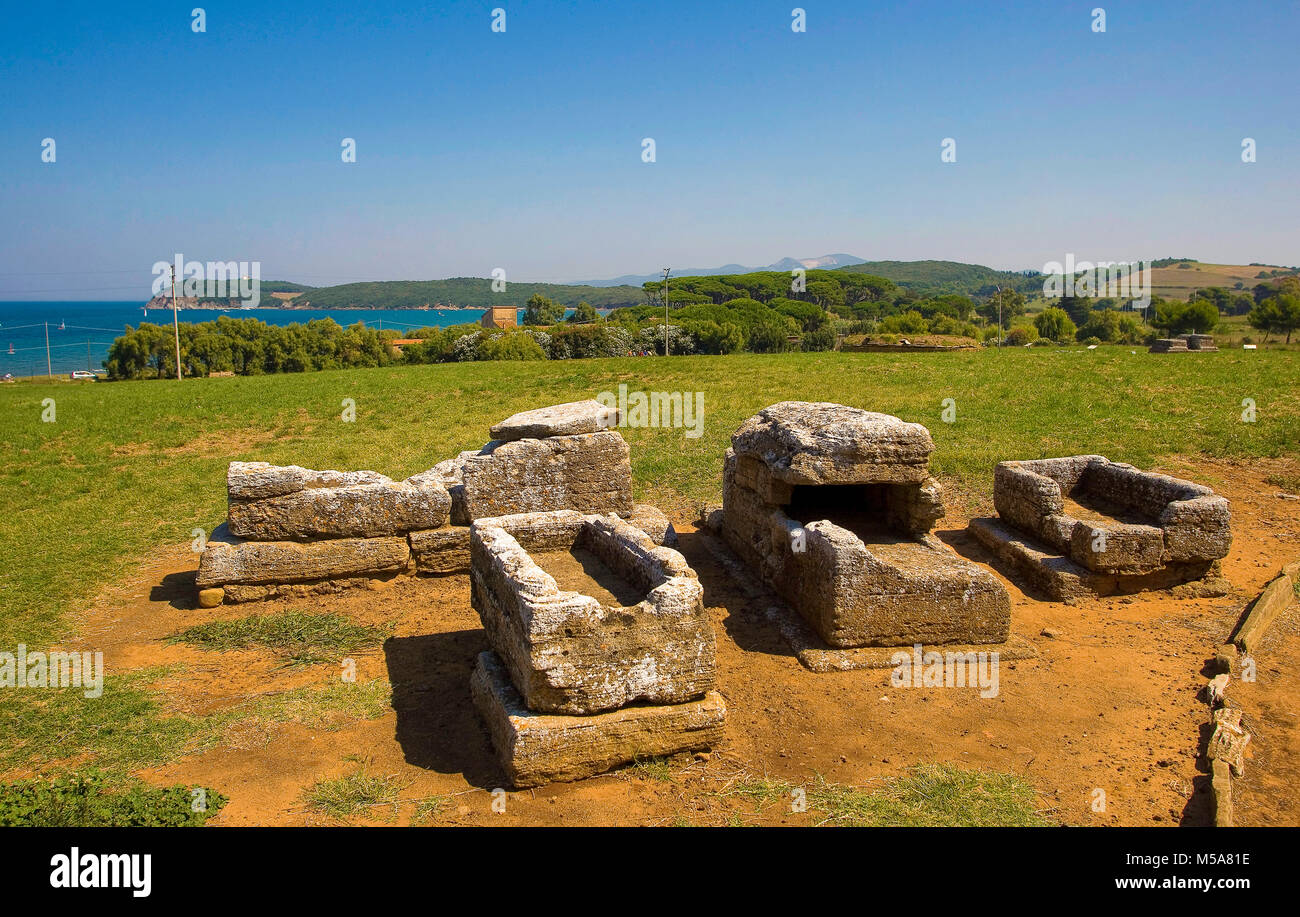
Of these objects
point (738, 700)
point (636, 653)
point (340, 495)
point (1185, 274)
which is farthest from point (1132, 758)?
point (1185, 274)

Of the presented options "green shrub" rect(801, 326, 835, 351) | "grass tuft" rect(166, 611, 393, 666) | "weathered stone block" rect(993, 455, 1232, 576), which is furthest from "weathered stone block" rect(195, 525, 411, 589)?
"green shrub" rect(801, 326, 835, 351)

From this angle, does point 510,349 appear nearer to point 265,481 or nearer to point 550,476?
point 550,476

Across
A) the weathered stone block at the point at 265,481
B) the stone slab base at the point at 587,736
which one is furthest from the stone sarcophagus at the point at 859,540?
the weathered stone block at the point at 265,481

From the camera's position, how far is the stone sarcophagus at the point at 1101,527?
29.1 ft

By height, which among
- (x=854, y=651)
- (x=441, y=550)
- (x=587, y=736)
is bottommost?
(x=854, y=651)


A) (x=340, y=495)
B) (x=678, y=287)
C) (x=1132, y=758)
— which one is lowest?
(x=1132, y=758)

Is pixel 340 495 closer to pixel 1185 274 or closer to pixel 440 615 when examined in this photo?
pixel 440 615

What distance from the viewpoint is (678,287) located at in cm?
9712

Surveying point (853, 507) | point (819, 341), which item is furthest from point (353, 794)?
point (819, 341)

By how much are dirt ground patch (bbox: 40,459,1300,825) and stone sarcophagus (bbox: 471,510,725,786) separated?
205 millimetres

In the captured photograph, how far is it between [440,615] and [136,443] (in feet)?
37.7

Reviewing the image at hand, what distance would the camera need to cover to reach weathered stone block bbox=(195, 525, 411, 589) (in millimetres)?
8844

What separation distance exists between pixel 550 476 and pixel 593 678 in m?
4.36

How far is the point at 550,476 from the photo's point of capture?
31.9ft
